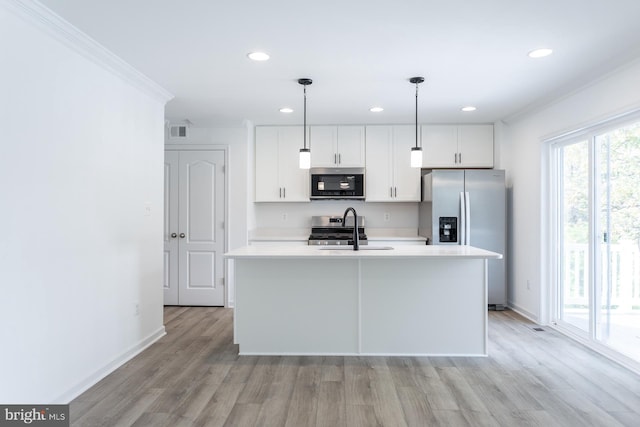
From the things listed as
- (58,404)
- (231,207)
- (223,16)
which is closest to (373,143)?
(231,207)

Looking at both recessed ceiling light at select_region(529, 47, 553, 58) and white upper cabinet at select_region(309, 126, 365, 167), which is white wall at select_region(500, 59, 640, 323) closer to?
recessed ceiling light at select_region(529, 47, 553, 58)

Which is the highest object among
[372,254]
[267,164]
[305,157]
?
[267,164]

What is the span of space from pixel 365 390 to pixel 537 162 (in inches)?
123

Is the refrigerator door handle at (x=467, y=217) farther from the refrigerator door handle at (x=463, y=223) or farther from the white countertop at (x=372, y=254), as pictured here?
the white countertop at (x=372, y=254)

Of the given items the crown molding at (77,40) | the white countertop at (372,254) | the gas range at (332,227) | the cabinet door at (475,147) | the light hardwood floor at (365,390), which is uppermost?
the crown molding at (77,40)

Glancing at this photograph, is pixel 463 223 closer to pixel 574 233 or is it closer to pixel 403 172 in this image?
pixel 403 172

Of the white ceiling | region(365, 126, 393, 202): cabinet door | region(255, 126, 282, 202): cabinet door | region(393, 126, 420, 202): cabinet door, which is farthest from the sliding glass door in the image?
region(255, 126, 282, 202): cabinet door

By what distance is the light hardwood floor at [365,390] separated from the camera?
93.9 inches

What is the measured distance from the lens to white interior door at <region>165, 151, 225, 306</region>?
527cm

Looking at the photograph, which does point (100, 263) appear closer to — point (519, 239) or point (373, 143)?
point (373, 143)

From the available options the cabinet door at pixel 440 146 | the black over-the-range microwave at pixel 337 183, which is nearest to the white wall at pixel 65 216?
the black over-the-range microwave at pixel 337 183

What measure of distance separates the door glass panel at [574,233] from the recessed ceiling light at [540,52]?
4.06ft

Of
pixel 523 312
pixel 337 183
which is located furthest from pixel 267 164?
pixel 523 312

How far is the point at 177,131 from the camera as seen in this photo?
529 cm
